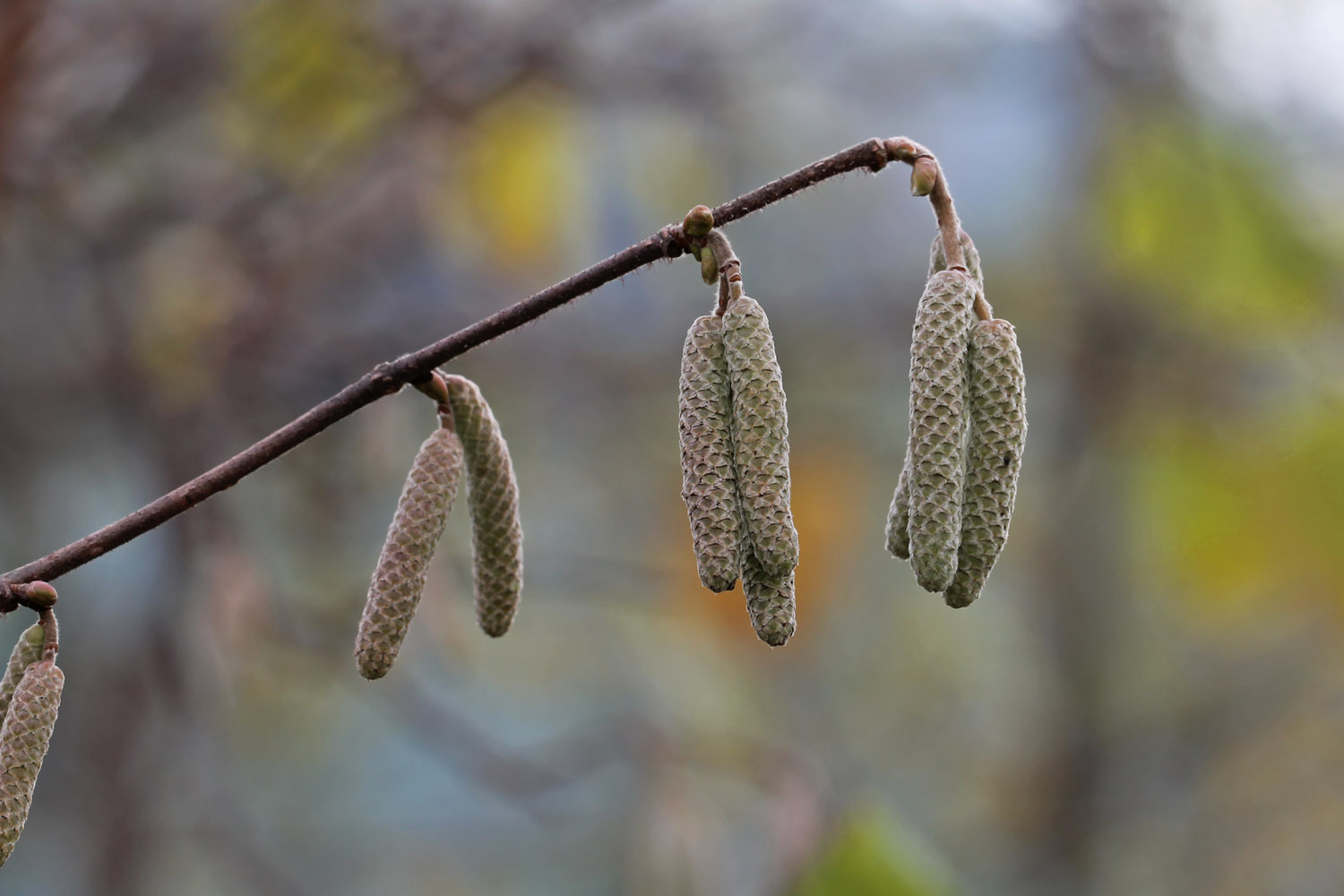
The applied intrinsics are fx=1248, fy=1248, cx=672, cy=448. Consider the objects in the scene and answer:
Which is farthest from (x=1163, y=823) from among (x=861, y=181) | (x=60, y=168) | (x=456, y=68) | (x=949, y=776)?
(x=60, y=168)

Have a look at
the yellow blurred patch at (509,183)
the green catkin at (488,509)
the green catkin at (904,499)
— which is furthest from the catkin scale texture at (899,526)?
the yellow blurred patch at (509,183)

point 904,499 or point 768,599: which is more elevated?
point 904,499

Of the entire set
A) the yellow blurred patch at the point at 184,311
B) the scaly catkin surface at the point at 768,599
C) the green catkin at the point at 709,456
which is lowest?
the scaly catkin surface at the point at 768,599

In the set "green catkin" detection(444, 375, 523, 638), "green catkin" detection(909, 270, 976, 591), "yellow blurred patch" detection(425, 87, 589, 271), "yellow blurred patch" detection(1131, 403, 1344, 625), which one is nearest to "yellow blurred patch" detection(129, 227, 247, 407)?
"yellow blurred patch" detection(425, 87, 589, 271)

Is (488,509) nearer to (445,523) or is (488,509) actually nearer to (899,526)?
(445,523)

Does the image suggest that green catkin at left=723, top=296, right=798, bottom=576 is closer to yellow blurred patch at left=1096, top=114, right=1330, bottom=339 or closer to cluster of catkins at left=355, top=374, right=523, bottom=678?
cluster of catkins at left=355, top=374, right=523, bottom=678

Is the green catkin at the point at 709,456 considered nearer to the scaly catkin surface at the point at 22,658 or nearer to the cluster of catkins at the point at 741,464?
the cluster of catkins at the point at 741,464

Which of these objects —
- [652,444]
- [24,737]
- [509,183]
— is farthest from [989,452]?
[652,444]
